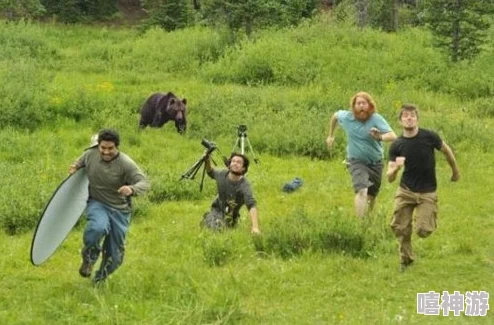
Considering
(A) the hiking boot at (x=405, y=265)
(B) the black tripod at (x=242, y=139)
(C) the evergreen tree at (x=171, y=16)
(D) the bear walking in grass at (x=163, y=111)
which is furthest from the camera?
(C) the evergreen tree at (x=171, y=16)

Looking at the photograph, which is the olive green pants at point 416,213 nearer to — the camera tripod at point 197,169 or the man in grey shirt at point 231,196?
the man in grey shirt at point 231,196

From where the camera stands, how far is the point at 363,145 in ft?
31.9

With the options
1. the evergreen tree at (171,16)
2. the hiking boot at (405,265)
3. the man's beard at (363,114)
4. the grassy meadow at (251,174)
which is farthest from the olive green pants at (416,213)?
the evergreen tree at (171,16)

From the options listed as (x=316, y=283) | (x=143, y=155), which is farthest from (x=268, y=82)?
(x=316, y=283)

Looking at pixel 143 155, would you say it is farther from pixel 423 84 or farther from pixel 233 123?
pixel 423 84

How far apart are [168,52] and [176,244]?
17643 mm

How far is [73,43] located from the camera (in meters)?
31.8

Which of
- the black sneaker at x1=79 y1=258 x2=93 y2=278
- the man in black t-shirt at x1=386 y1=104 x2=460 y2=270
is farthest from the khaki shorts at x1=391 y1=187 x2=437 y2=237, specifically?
the black sneaker at x1=79 y1=258 x2=93 y2=278

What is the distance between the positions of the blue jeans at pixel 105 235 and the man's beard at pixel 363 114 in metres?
3.35

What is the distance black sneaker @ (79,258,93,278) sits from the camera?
7801 millimetres

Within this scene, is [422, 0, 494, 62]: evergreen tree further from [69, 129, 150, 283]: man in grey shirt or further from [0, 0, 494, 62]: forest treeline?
[69, 129, 150, 283]: man in grey shirt

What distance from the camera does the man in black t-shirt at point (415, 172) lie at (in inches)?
310

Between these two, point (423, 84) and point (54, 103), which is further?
point (423, 84)

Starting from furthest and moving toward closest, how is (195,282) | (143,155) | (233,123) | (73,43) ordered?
1. (73,43)
2. (233,123)
3. (143,155)
4. (195,282)
